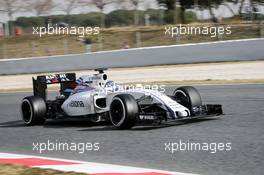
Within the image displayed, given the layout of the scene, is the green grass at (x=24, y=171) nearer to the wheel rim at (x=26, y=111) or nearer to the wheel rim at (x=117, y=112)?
the wheel rim at (x=117, y=112)

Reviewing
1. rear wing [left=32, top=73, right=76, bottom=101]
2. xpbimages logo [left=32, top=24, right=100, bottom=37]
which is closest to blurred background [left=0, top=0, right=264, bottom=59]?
xpbimages logo [left=32, top=24, right=100, bottom=37]

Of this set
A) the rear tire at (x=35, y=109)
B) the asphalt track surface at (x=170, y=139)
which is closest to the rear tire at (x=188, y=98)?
the asphalt track surface at (x=170, y=139)

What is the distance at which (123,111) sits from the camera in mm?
8453

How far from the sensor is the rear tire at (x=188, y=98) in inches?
353

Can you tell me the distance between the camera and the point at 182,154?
6688 millimetres

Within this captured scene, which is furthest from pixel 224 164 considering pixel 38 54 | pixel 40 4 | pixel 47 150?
pixel 40 4

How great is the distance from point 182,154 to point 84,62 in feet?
60.0

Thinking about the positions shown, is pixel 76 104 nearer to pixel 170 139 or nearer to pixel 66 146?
pixel 66 146

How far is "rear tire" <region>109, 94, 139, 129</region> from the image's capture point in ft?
27.6

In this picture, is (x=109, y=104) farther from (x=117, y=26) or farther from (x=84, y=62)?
(x=117, y=26)

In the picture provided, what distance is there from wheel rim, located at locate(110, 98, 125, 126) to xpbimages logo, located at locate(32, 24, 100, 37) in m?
22.1

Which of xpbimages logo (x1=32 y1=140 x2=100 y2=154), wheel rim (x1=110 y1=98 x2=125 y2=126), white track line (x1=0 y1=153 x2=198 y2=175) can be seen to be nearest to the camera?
white track line (x1=0 y1=153 x2=198 y2=175)

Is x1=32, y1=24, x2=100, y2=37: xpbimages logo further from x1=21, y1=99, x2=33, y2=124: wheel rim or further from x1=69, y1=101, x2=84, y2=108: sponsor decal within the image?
x1=69, y1=101, x2=84, y2=108: sponsor decal

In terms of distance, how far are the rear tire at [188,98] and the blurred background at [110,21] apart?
15785 millimetres
